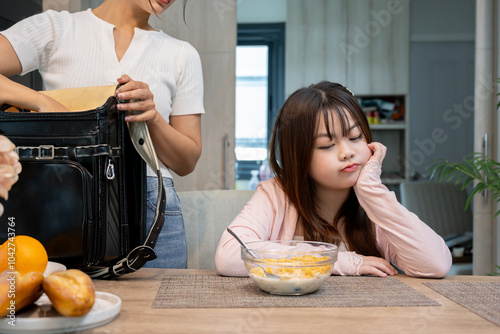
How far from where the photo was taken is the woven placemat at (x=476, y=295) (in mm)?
745

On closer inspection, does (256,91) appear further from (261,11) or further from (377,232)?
(377,232)

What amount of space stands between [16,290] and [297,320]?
362 mm

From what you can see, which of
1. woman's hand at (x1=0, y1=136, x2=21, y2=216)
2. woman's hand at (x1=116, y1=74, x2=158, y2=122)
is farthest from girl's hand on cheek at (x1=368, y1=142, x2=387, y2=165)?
woman's hand at (x1=0, y1=136, x2=21, y2=216)

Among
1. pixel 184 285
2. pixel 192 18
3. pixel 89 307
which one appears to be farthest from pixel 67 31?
pixel 192 18

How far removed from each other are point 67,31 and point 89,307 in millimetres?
840

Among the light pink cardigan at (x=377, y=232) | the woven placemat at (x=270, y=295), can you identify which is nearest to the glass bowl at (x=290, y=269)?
the woven placemat at (x=270, y=295)

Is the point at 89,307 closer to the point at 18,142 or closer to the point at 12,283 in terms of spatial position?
the point at 12,283

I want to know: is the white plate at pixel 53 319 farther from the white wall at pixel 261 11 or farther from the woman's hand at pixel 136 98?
the white wall at pixel 261 11

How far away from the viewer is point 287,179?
50.9 inches

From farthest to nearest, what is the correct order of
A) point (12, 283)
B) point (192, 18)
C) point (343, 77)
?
1. point (343, 77)
2. point (192, 18)
3. point (12, 283)

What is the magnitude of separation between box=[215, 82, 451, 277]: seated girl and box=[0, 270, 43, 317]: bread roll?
0.45m

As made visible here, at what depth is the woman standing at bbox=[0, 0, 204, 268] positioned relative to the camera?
3.88 feet

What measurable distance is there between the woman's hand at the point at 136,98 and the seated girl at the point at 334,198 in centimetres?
32

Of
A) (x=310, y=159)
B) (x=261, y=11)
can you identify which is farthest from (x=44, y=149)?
(x=261, y=11)
